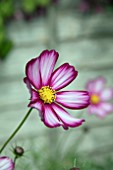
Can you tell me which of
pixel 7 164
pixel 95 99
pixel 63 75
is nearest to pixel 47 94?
pixel 63 75

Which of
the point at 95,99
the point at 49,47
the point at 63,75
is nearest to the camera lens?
the point at 63,75

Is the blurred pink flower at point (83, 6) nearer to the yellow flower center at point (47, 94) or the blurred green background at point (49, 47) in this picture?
the blurred green background at point (49, 47)

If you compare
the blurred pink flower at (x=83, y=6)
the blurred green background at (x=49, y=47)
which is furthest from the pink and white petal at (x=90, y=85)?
the blurred pink flower at (x=83, y=6)

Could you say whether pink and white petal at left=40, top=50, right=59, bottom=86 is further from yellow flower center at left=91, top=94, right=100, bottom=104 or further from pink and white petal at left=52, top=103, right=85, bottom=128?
yellow flower center at left=91, top=94, right=100, bottom=104

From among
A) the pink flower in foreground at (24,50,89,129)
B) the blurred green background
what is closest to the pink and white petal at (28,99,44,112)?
the pink flower in foreground at (24,50,89,129)

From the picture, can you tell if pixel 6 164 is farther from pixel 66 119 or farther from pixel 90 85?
pixel 90 85
